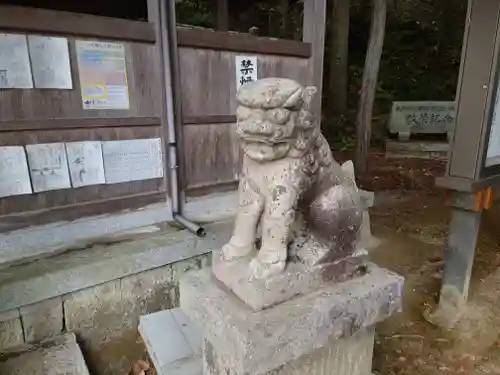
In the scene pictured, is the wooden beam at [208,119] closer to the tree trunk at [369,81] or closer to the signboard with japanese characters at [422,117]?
the tree trunk at [369,81]

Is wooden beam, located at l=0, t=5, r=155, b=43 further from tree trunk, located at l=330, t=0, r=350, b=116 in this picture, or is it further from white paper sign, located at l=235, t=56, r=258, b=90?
tree trunk, located at l=330, t=0, r=350, b=116

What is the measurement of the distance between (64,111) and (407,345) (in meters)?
2.82

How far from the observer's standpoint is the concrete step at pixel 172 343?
2.12 m

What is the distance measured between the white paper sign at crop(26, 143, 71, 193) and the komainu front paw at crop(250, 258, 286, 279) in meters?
1.78

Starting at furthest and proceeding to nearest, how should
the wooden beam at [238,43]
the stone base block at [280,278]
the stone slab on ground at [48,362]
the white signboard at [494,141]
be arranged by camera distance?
the wooden beam at [238,43]
the white signboard at [494,141]
the stone slab on ground at [48,362]
the stone base block at [280,278]

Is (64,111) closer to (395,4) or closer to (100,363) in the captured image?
(100,363)

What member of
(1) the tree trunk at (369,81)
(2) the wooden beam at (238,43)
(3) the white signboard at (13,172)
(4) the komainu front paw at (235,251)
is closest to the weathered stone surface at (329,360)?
(4) the komainu front paw at (235,251)

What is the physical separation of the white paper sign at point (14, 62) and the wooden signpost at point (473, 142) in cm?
280

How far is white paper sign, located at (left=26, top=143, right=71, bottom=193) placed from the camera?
100 inches

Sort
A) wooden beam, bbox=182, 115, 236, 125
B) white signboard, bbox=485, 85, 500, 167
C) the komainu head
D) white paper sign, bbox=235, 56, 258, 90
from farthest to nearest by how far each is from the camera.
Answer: white paper sign, bbox=235, 56, 258, 90
wooden beam, bbox=182, 115, 236, 125
white signboard, bbox=485, 85, 500, 167
the komainu head

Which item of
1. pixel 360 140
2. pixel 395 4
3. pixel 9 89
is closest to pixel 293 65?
pixel 9 89

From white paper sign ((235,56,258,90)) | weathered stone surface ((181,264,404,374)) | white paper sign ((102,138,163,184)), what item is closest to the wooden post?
white paper sign ((235,56,258,90))

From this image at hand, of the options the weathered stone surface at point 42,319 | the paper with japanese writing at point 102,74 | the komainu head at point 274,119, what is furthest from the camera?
the paper with japanese writing at point 102,74

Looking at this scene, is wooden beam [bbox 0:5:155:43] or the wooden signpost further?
the wooden signpost
